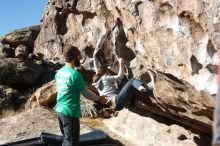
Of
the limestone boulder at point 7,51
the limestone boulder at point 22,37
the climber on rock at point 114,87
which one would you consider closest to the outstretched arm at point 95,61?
the climber on rock at point 114,87

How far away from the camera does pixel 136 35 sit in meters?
9.77

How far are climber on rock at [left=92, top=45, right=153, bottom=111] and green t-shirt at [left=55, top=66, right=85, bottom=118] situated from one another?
106 inches

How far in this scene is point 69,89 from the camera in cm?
771

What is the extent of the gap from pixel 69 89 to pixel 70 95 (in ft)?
0.31

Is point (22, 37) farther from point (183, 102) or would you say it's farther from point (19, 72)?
point (183, 102)

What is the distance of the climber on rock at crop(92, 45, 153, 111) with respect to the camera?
10.4 metres

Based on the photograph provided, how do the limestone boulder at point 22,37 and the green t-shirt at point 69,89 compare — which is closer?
the green t-shirt at point 69,89

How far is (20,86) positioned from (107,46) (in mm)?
8859

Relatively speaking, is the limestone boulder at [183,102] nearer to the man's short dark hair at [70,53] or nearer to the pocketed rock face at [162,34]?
the pocketed rock face at [162,34]

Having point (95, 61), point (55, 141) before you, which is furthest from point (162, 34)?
point (95, 61)

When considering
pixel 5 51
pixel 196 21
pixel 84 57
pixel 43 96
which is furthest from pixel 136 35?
pixel 5 51

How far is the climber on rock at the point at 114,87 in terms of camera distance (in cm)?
1039

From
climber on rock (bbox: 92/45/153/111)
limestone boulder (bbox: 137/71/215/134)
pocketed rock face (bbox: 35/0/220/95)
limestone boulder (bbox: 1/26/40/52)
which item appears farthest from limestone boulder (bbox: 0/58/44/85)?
limestone boulder (bbox: 137/71/215/134)

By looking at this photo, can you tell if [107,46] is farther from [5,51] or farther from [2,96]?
[5,51]
